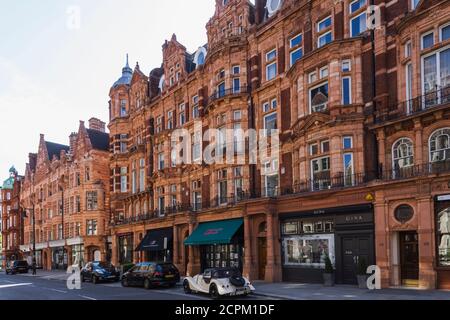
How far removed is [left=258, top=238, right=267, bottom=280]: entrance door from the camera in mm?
28578

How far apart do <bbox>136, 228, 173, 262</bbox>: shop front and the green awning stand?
165 inches

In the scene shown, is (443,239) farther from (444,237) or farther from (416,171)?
(416,171)

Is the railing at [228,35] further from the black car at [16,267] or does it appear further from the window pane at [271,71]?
the black car at [16,267]

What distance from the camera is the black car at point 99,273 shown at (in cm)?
3244

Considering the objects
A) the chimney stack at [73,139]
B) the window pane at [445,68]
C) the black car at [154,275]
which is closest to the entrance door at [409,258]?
the window pane at [445,68]

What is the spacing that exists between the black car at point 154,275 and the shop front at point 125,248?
55.2 ft

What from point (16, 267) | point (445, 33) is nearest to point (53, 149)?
point (16, 267)

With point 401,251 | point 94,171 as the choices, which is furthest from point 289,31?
point 94,171

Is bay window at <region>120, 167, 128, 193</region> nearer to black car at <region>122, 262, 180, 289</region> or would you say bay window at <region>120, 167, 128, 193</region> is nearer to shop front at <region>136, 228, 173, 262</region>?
shop front at <region>136, 228, 173, 262</region>

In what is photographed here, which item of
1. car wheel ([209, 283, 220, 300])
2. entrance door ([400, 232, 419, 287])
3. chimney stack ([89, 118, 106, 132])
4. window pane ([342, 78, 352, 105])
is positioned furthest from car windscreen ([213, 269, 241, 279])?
chimney stack ([89, 118, 106, 132])

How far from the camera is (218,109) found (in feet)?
107

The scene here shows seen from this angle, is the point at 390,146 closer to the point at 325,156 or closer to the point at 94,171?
the point at 325,156

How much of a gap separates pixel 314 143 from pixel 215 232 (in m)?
9.43

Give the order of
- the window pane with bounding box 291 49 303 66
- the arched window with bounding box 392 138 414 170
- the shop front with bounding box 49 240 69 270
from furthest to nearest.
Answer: the shop front with bounding box 49 240 69 270 → the window pane with bounding box 291 49 303 66 → the arched window with bounding box 392 138 414 170
